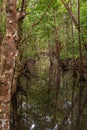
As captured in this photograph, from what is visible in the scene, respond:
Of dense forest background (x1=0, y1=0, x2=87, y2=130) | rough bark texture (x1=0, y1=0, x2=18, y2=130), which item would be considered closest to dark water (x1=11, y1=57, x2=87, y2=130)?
dense forest background (x1=0, y1=0, x2=87, y2=130)

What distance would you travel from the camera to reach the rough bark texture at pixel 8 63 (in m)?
6.50

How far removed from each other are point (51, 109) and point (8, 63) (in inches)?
304

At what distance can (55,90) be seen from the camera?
64.6 ft

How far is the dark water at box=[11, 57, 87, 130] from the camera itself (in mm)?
11172

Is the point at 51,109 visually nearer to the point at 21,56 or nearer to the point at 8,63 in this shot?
the point at 21,56

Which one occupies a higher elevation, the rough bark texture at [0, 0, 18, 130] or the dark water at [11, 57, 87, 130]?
the rough bark texture at [0, 0, 18, 130]

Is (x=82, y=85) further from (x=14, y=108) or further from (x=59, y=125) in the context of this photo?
(x=59, y=125)

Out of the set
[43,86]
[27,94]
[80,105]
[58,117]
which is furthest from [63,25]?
[58,117]

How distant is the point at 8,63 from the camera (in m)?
6.49

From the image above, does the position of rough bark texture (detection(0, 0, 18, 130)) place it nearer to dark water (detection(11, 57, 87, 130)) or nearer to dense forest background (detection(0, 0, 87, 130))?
dense forest background (detection(0, 0, 87, 130))

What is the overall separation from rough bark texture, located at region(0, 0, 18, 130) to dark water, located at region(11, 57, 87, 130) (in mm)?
4158

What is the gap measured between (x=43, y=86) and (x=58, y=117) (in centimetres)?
910

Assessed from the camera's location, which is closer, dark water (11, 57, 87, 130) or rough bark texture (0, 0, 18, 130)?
rough bark texture (0, 0, 18, 130)

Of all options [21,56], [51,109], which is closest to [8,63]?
[51,109]
